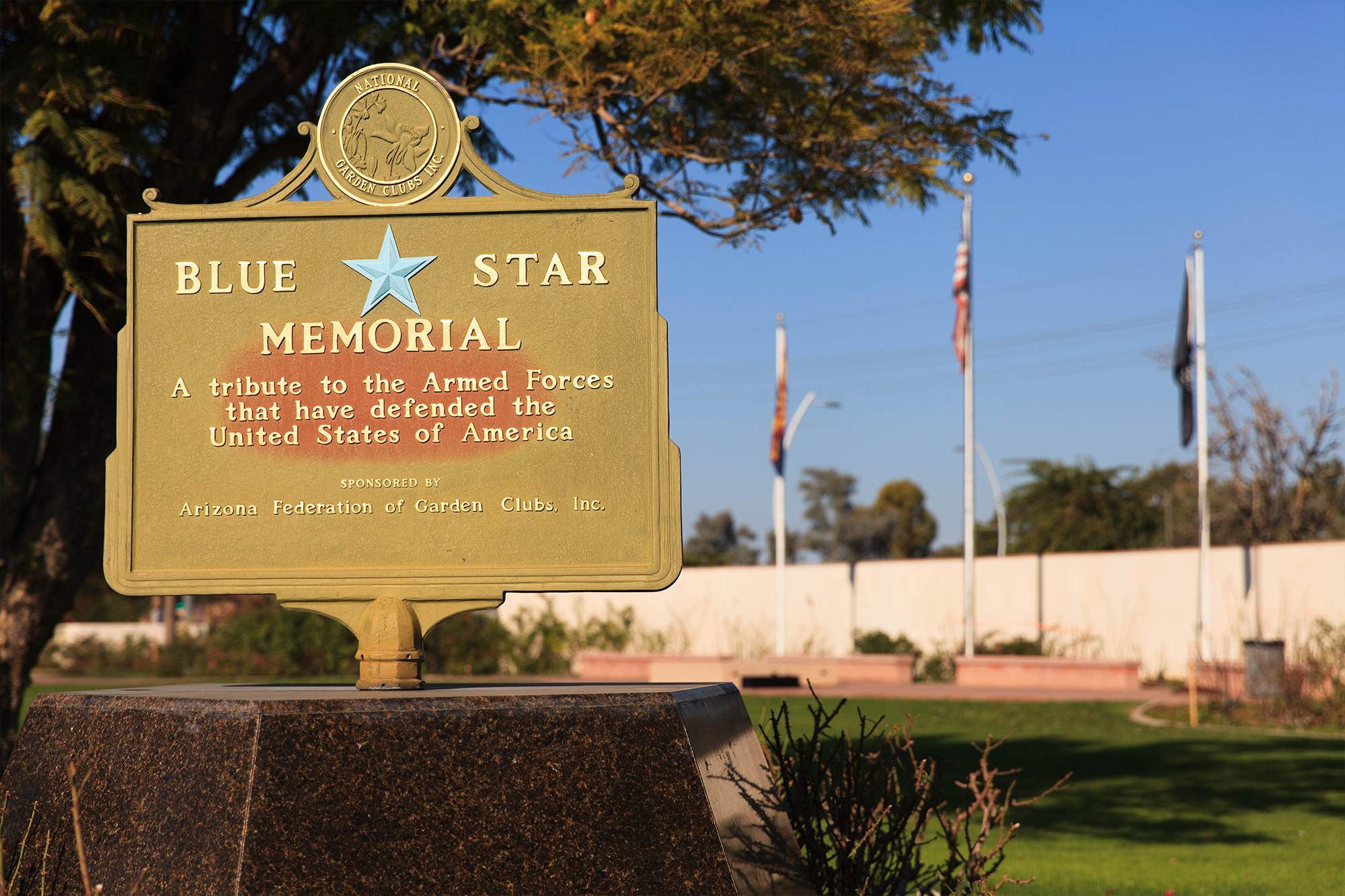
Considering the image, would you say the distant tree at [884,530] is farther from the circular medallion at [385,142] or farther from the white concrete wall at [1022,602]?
the circular medallion at [385,142]

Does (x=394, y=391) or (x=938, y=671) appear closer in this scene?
(x=394, y=391)

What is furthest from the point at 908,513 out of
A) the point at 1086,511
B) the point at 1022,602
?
the point at 1022,602

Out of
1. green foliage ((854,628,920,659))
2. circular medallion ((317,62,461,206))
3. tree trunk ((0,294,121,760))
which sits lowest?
green foliage ((854,628,920,659))

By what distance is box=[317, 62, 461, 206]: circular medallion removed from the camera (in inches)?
170

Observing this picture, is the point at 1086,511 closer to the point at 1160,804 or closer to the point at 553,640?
the point at 553,640

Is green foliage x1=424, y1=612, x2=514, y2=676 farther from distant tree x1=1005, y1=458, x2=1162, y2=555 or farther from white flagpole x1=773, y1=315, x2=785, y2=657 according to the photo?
distant tree x1=1005, y1=458, x2=1162, y2=555

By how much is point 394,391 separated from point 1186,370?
21.8 m

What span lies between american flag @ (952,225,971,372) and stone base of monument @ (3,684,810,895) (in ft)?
66.5

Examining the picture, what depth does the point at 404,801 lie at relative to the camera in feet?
11.6

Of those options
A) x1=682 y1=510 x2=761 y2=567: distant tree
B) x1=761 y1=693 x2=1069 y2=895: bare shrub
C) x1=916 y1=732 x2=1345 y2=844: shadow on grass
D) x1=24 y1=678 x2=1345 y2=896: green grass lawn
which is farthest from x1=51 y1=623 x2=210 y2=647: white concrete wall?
x1=682 y1=510 x2=761 y2=567: distant tree

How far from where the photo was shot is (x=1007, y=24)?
27.4 feet

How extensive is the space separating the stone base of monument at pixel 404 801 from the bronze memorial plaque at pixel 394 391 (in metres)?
0.54

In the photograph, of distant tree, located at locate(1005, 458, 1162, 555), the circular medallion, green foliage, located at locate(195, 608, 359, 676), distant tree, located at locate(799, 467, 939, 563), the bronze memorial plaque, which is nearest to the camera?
the bronze memorial plaque

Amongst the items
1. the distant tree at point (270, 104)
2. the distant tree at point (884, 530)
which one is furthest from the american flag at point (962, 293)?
the distant tree at point (884, 530)
